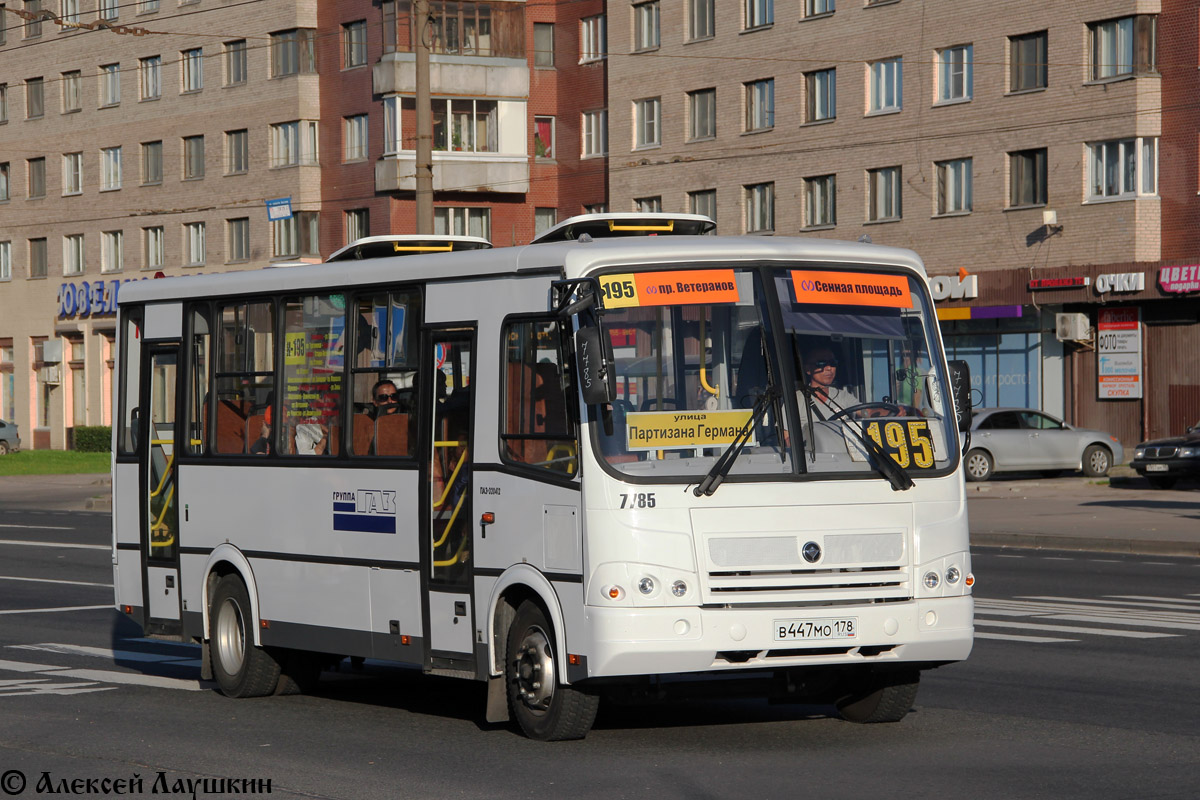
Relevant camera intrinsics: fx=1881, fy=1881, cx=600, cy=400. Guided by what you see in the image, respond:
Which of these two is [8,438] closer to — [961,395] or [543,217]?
[543,217]

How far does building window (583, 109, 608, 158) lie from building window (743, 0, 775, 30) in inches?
302

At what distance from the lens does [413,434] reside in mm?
10328

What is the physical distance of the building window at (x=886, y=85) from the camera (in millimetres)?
46719

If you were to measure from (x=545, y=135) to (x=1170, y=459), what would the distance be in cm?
2987

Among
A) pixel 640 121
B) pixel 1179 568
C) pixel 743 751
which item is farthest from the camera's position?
pixel 640 121

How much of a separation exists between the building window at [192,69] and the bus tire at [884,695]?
186ft

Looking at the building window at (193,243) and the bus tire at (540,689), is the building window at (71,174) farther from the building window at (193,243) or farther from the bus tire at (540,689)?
the bus tire at (540,689)

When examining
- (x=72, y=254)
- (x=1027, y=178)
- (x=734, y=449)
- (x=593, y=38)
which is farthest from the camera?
(x=72, y=254)

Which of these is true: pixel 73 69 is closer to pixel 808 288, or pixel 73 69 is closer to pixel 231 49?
pixel 231 49

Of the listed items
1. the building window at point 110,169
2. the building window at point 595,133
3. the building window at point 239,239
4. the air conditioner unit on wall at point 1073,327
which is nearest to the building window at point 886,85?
the air conditioner unit on wall at point 1073,327

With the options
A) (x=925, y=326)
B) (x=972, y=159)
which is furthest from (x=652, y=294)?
(x=972, y=159)

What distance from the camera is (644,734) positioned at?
9.63m

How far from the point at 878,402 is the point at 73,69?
6360 centimetres

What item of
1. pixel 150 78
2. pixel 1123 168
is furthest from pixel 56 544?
pixel 150 78
